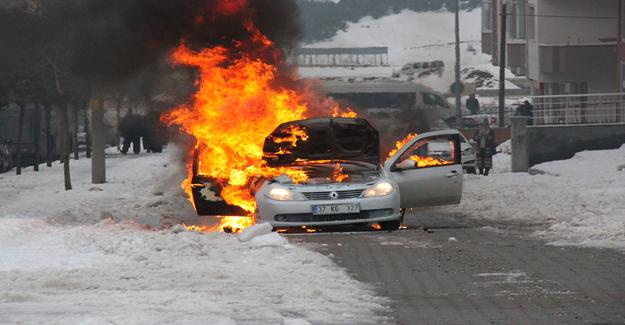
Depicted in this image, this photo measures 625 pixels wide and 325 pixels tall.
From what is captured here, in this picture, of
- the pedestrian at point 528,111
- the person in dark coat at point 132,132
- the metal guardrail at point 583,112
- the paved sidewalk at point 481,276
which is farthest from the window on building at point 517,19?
the paved sidewalk at point 481,276

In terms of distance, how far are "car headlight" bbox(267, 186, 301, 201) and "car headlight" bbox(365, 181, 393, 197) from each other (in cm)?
87

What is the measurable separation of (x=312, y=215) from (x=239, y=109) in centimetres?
457

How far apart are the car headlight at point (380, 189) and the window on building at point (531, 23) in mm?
36078

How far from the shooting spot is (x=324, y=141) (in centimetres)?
1948

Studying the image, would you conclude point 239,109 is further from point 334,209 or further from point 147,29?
point 147,29

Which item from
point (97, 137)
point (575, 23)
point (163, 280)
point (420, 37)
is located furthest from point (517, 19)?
point (420, 37)

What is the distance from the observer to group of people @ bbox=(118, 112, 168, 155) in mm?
54594

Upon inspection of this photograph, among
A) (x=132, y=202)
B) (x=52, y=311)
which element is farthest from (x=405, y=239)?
(x=132, y=202)

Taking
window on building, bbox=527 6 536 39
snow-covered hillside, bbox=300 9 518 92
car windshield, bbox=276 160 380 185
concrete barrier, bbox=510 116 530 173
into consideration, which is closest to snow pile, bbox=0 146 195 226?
car windshield, bbox=276 160 380 185

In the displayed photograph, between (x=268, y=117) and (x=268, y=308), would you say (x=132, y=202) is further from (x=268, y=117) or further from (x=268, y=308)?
(x=268, y=308)

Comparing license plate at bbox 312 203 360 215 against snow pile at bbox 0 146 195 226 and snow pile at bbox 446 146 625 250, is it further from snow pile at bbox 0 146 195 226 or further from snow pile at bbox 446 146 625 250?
snow pile at bbox 0 146 195 226

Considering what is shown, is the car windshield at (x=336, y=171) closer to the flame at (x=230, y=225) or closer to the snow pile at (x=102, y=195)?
the flame at (x=230, y=225)

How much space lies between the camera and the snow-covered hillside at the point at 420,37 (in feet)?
386

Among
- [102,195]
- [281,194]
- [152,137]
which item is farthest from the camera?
[152,137]
